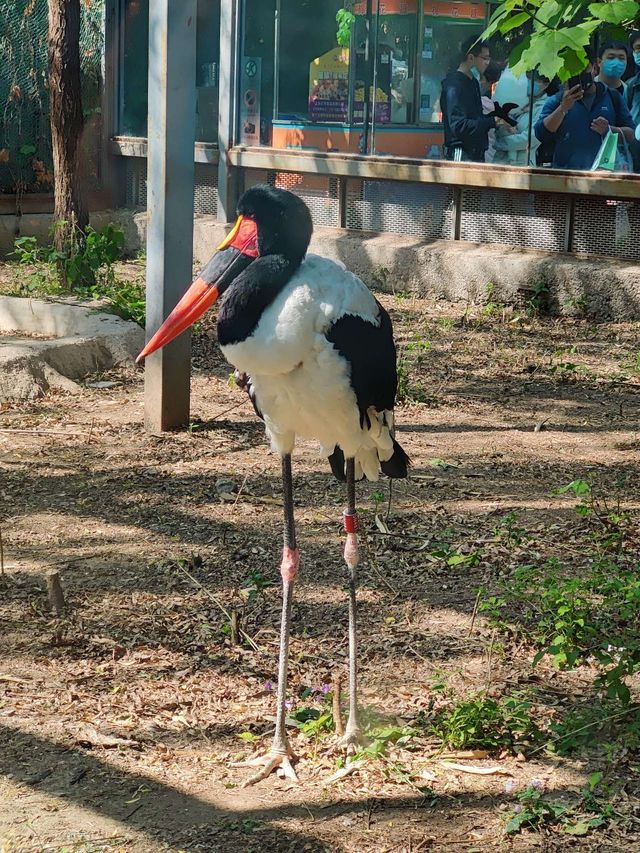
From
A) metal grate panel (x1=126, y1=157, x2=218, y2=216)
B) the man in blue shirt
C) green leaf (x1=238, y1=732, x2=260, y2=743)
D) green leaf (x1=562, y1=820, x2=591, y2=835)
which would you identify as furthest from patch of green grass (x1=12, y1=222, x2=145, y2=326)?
green leaf (x1=562, y1=820, x2=591, y2=835)

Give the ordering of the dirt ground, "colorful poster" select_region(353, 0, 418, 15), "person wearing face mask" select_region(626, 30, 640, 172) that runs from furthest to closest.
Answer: "colorful poster" select_region(353, 0, 418, 15)
"person wearing face mask" select_region(626, 30, 640, 172)
the dirt ground

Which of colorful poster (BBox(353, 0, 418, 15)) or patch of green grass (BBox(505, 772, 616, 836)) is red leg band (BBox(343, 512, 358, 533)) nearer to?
patch of green grass (BBox(505, 772, 616, 836))

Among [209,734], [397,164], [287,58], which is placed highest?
[287,58]

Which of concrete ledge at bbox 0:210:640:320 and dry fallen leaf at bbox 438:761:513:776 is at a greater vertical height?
concrete ledge at bbox 0:210:640:320

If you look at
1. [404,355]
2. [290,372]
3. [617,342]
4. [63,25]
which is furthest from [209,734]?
[63,25]

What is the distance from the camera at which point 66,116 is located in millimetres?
9078

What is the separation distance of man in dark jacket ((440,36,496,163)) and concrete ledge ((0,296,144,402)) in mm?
3624

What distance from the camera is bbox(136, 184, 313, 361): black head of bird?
3.25 metres

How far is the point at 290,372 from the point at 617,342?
556 cm

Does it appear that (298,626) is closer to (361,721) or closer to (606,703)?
(361,721)

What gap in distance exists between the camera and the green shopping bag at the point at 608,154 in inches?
355

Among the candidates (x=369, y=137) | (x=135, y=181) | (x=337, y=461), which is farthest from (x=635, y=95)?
(x=337, y=461)

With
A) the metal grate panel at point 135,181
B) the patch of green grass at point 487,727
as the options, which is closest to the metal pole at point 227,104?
the metal grate panel at point 135,181

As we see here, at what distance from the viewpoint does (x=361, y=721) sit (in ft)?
11.2
